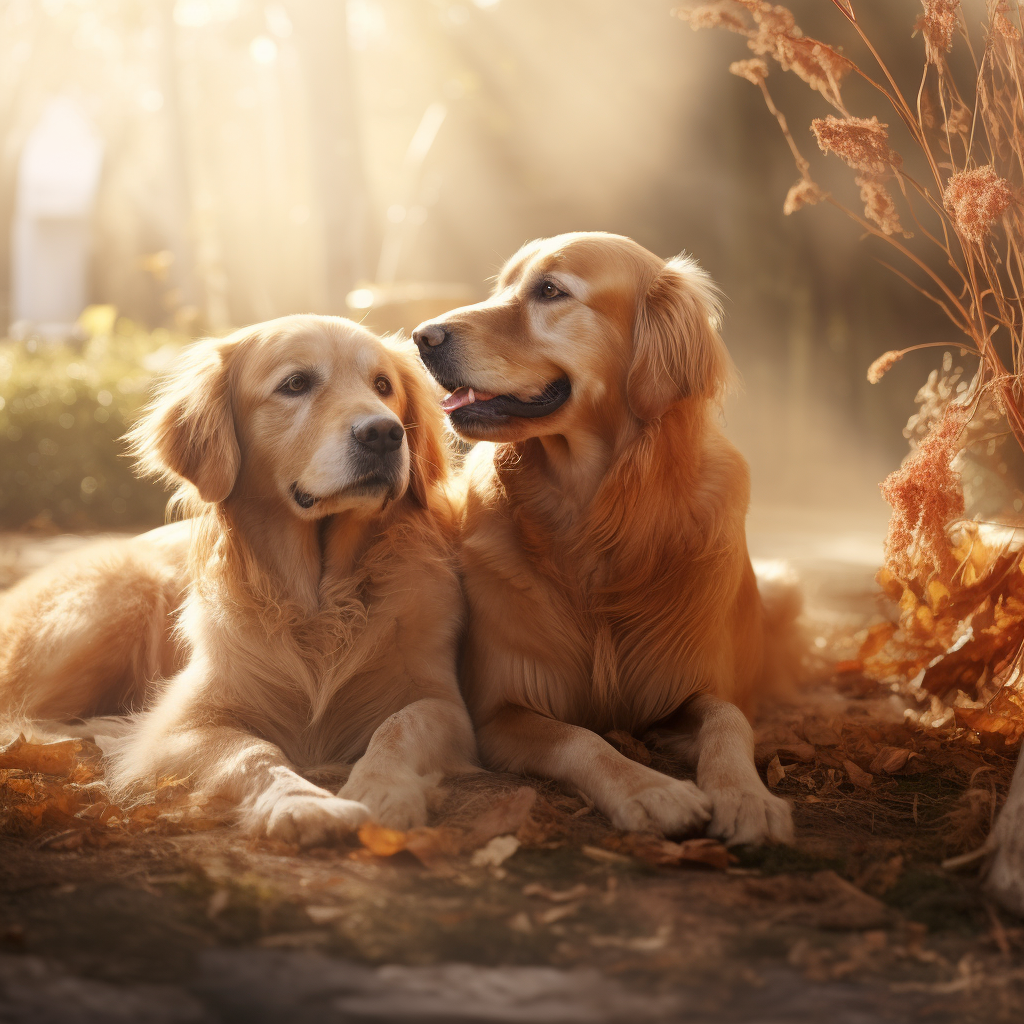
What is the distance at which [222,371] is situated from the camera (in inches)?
124

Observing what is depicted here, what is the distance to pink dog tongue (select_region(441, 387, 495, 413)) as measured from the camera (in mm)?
2918

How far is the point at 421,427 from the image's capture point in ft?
A: 10.8

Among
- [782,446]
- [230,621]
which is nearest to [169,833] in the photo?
[230,621]

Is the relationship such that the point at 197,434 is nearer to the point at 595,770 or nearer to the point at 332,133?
the point at 595,770

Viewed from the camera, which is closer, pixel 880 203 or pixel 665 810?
pixel 665 810

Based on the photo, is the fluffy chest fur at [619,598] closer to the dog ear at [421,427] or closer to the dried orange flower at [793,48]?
the dog ear at [421,427]

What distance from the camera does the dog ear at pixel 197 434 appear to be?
9.84ft

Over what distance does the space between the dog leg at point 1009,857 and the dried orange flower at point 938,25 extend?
213cm

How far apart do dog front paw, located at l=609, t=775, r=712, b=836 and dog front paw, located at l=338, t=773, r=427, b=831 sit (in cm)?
48

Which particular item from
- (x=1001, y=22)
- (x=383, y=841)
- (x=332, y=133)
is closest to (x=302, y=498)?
(x=383, y=841)

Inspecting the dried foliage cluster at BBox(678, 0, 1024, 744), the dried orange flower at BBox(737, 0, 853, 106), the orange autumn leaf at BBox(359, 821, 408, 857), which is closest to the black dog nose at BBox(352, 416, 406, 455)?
the orange autumn leaf at BBox(359, 821, 408, 857)

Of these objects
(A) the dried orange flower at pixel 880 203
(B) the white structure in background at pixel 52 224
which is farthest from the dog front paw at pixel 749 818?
(B) the white structure in background at pixel 52 224

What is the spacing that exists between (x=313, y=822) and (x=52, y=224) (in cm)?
2857

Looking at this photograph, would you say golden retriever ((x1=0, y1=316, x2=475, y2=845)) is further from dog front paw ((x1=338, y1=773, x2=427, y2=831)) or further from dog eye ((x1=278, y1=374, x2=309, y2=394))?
dog front paw ((x1=338, y1=773, x2=427, y2=831))
